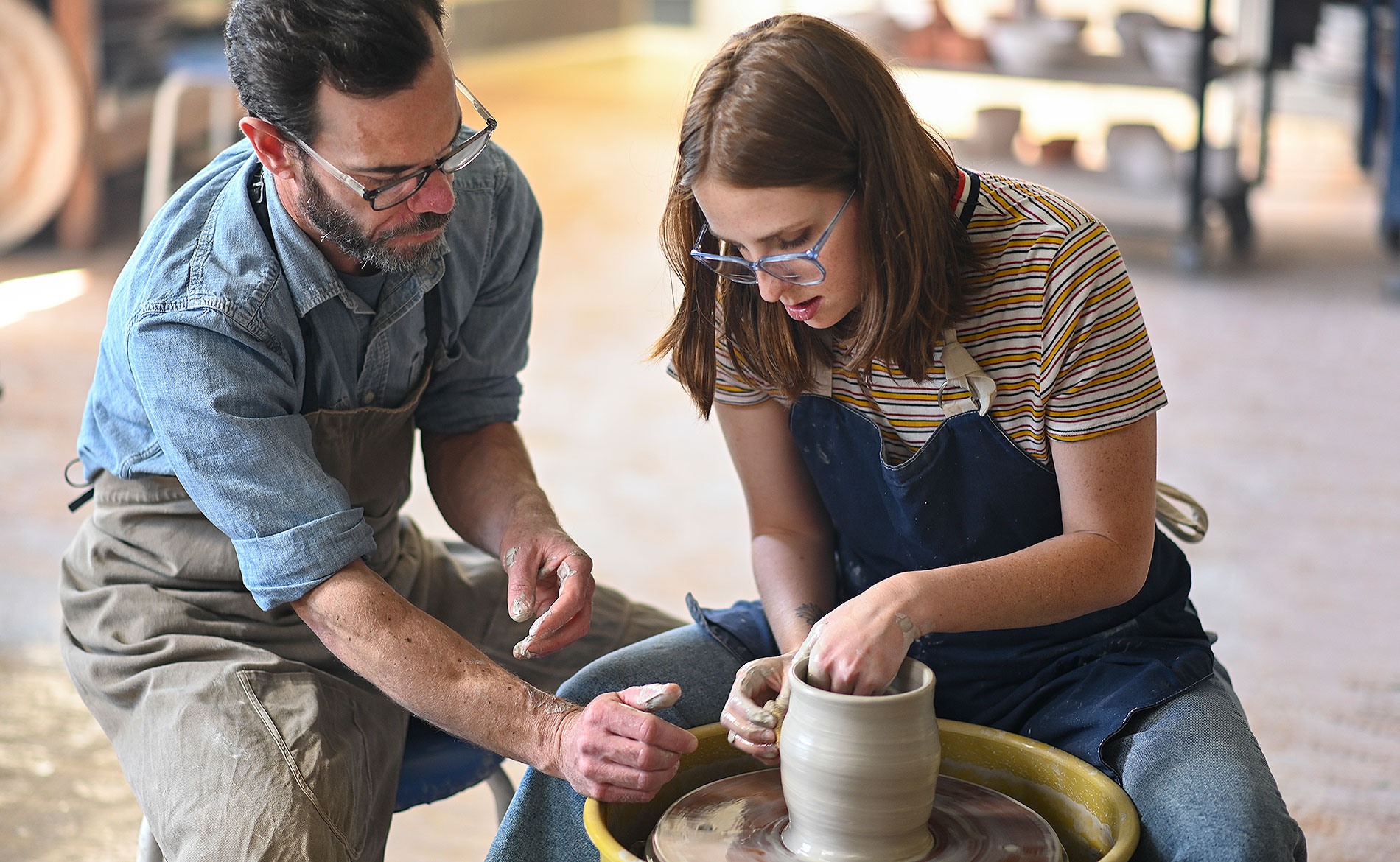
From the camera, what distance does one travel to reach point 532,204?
1.85 meters

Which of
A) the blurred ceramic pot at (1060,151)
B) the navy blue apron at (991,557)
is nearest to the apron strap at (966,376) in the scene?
the navy blue apron at (991,557)

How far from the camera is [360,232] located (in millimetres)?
1542

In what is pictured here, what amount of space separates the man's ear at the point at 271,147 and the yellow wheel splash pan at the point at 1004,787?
29.6 inches

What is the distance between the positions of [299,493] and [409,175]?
358 millimetres

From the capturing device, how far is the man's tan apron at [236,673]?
1441 millimetres

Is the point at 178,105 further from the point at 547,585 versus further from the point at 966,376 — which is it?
the point at 966,376

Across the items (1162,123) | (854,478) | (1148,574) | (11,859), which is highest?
(854,478)

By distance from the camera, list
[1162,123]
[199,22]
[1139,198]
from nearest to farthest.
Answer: [1139,198]
[199,22]
[1162,123]

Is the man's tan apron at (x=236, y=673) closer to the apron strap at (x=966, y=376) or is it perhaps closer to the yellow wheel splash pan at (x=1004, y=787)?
the yellow wheel splash pan at (x=1004, y=787)

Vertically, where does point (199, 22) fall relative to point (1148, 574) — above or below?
below

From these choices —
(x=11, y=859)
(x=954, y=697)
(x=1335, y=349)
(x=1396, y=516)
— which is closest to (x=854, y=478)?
(x=954, y=697)

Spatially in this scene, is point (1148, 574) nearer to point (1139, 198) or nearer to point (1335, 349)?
point (1335, 349)

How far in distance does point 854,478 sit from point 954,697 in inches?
10.7

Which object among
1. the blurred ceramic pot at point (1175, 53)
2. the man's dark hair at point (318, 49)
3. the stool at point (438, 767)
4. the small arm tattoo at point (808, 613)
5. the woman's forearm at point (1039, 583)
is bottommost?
the blurred ceramic pot at point (1175, 53)
